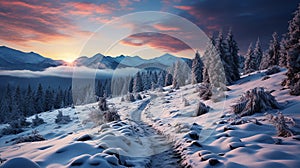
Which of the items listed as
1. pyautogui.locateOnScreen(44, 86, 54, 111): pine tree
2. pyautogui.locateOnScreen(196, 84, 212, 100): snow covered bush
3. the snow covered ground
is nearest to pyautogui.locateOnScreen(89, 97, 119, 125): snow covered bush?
the snow covered ground

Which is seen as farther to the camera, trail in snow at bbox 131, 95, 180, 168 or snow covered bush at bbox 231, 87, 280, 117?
snow covered bush at bbox 231, 87, 280, 117

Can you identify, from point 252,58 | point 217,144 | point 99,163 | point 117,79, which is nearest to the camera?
point 99,163

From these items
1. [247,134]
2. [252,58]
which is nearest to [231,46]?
[252,58]

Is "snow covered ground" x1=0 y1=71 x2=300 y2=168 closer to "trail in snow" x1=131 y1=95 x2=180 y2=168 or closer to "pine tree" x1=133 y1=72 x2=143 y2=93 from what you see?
"trail in snow" x1=131 y1=95 x2=180 y2=168

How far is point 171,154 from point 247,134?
3.95 metres

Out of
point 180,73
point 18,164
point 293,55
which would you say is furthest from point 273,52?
point 18,164

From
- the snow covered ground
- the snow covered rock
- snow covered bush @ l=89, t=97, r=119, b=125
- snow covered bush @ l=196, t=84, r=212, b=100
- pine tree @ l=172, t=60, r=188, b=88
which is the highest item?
pine tree @ l=172, t=60, r=188, b=88

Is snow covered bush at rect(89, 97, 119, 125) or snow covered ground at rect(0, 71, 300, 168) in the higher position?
snow covered ground at rect(0, 71, 300, 168)

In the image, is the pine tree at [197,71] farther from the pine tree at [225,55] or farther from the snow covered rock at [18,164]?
the snow covered rock at [18,164]

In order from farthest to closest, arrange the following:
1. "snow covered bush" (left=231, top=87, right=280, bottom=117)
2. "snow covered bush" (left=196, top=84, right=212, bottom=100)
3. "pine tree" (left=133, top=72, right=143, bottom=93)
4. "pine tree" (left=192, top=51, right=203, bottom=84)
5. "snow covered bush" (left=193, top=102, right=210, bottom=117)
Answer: "pine tree" (left=133, top=72, right=143, bottom=93), "pine tree" (left=192, top=51, right=203, bottom=84), "snow covered bush" (left=196, top=84, right=212, bottom=100), "snow covered bush" (left=193, top=102, right=210, bottom=117), "snow covered bush" (left=231, top=87, right=280, bottom=117)

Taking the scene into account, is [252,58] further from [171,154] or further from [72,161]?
[72,161]

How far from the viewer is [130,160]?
28.4ft

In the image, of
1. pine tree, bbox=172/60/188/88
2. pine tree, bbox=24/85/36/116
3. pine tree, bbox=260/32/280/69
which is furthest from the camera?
pine tree, bbox=24/85/36/116

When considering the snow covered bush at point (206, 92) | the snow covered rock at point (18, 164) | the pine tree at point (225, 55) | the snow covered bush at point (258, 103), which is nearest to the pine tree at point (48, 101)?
the pine tree at point (225, 55)
